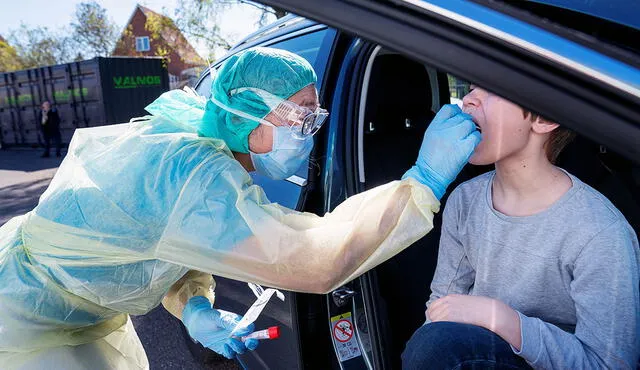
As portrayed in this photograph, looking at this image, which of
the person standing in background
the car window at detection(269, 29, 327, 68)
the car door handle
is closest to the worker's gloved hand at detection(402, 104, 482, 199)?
the car door handle

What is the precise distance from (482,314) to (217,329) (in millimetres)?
912

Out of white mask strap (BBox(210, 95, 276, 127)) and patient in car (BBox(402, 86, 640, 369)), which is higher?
white mask strap (BBox(210, 95, 276, 127))

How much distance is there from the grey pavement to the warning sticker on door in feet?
4.54

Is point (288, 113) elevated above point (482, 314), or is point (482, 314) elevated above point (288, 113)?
point (288, 113)

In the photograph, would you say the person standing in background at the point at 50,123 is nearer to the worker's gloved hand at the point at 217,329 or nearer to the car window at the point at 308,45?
the car window at the point at 308,45

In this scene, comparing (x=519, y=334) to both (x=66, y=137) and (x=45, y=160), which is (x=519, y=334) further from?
(x=66, y=137)

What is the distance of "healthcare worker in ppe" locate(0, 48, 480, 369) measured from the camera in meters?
1.19

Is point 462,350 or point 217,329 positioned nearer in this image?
point 462,350

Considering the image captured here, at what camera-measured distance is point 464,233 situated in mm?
1516

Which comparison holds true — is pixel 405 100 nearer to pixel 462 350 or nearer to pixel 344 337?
pixel 344 337

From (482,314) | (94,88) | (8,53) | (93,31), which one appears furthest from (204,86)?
(94,88)

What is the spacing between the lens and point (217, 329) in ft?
5.49

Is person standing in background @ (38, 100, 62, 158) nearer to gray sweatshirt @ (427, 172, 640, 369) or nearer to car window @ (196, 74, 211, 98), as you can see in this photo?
car window @ (196, 74, 211, 98)

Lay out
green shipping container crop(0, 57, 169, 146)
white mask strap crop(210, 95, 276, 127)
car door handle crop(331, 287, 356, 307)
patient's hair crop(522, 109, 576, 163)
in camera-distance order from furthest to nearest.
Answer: green shipping container crop(0, 57, 169, 146) < car door handle crop(331, 287, 356, 307) < white mask strap crop(210, 95, 276, 127) < patient's hair crop(522, 109, 576, 163)
